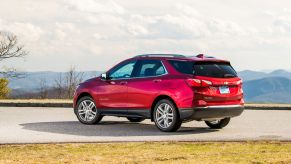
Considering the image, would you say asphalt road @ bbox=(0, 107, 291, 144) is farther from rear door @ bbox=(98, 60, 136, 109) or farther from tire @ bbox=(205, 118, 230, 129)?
rear door @ bbox=(98, 60, 136, 109)

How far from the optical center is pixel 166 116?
1220cm

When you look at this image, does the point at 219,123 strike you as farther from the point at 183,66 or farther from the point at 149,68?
the point at 149,68

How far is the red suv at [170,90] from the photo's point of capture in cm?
1187

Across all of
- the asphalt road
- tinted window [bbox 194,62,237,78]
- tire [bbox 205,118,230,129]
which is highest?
tinted window [bbox 194,62,237,78]

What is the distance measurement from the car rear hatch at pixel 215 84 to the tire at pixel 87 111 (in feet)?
9.92

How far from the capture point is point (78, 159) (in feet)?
26.7

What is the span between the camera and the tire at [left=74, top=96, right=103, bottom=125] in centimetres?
1389

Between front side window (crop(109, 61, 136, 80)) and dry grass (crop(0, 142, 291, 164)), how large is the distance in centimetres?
342

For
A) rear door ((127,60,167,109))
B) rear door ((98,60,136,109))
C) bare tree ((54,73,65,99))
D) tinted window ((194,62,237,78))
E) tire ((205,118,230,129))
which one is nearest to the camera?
tinted window ((194,62,237,78))

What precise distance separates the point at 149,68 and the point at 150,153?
4.31 metres

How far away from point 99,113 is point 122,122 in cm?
125

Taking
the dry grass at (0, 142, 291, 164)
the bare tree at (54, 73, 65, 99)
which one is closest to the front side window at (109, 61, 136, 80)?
the dry grass at (0, 142, 291, 164)

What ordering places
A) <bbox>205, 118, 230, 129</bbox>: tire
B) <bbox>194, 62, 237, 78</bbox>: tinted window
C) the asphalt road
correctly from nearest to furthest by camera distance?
the asphalt road → <bbox>194, 62, 237, 78</bbox>: tinted window → <bbox>205, 118, 230, 129</bbox>: tire

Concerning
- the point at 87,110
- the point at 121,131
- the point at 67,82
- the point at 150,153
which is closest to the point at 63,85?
the point at 67,82
